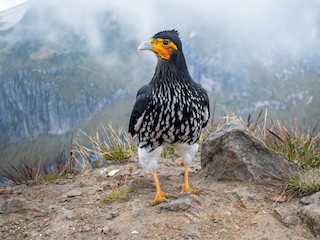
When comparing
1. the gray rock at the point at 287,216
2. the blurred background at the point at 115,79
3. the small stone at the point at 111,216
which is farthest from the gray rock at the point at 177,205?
the blurred background at the point at 115,79

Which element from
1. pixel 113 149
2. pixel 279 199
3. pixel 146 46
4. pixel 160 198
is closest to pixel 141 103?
pixel 146 46

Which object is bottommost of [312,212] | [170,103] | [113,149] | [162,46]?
[312,212]

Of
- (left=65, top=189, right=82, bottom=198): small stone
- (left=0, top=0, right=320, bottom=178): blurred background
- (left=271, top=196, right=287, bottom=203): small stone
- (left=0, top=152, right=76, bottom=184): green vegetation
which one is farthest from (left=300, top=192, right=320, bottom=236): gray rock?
(left=0, top=0, right=320, bottom=178): blurred background

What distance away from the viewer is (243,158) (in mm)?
5875

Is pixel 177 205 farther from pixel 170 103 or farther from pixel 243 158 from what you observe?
pixel 243 158

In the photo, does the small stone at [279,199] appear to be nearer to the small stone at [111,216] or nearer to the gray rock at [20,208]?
the small stone at [111,216]

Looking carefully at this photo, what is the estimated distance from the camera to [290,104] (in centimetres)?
17012

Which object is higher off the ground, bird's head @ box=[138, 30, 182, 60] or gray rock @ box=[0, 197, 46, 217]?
bird's head @ box=[138, 30, 182, 60]

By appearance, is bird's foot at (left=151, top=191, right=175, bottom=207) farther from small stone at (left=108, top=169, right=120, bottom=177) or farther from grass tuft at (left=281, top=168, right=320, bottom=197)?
small stone at (left=108, top=169, right=120, bottom=177)

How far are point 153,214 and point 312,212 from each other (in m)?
1.88

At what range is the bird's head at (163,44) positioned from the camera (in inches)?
194

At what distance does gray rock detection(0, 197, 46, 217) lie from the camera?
17.0 feet

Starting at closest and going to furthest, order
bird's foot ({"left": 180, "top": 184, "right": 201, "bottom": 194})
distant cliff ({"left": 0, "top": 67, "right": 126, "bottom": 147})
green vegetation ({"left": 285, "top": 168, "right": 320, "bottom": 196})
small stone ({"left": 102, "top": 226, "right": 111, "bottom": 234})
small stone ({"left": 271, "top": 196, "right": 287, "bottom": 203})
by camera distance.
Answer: small stone ({"left": 102, "top": 226, "right": 111, "bottom": 234})
green vegetation ({"left": 285, "top": 168, "right": 320, "bottom": 196})
small stone ({"left": 271, "top": 196, "right": 287, "bottom": 203})
bird's foot ({"left": 180, "top": 184, "right": 201, "bottom": 194})
distant cliff ({"left": 0, "top": 67, "right": 126, "bottom": 147})

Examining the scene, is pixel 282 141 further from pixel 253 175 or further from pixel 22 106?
Result: pixel 22 106
